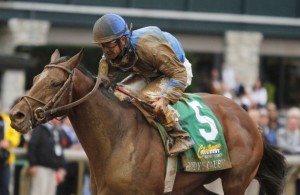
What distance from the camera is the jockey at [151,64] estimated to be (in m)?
8.56

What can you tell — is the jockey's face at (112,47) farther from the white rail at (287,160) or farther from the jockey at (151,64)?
the white rail at (287,160)

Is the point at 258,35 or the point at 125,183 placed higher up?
the point at 125,183

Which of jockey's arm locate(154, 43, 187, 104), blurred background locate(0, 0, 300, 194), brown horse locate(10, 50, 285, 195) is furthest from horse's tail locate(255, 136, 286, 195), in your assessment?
blurred background locate(0, 0, 300, 194)

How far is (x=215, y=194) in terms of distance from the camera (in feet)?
32.0

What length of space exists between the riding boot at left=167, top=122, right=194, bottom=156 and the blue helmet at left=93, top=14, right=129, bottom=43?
1018mm

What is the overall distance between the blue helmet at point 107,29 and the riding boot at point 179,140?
1.02 meters

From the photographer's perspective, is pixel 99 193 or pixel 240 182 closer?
pixel 99 193

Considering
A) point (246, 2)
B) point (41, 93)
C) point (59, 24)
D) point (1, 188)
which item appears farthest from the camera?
point (246, 2)

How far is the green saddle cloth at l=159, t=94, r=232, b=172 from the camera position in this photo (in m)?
9.13

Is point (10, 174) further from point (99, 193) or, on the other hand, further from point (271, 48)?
point (271, 48)

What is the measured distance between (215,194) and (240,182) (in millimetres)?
290

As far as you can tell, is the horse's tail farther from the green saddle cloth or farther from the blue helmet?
the blue helmet

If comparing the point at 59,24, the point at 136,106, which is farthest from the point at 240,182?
the point at 59,24

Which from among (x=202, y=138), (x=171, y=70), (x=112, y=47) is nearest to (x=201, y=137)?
(x=202, y=138)
